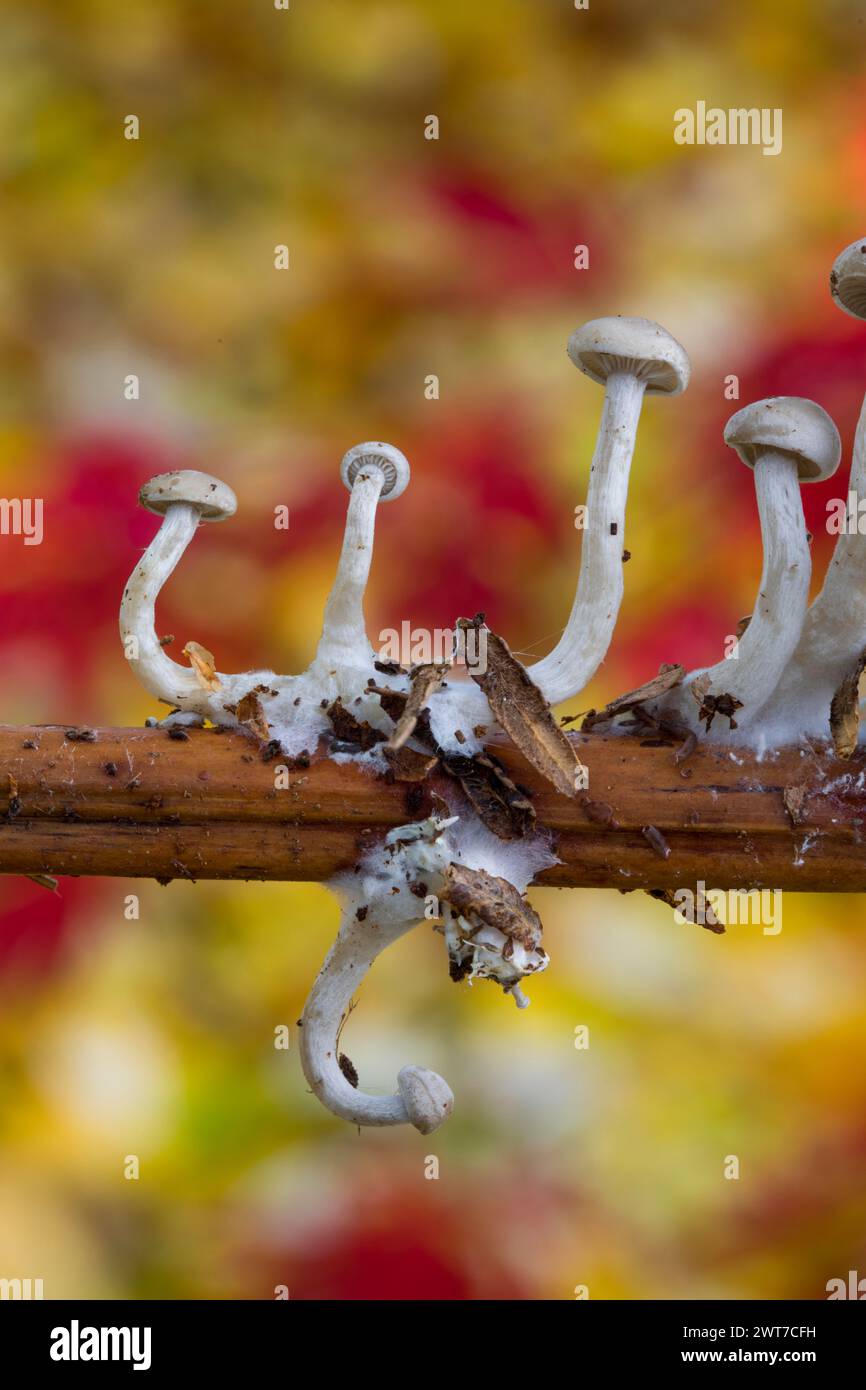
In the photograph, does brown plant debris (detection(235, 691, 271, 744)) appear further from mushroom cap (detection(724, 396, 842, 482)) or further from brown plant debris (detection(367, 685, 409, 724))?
mushroom cap (detection(724, 396, 842, 482))

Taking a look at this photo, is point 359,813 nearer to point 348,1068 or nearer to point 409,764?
point 409,764

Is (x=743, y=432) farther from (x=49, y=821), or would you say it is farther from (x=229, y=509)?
(x=49, y=821)

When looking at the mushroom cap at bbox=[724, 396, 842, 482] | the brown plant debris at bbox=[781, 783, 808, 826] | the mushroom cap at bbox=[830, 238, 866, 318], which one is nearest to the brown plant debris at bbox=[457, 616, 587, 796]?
the brown plant debris at bbox=[781, 783, 808, 826]

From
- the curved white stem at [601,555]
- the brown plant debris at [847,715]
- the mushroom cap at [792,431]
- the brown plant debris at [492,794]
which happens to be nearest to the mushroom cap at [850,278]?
the mushroom cap at [792,431]

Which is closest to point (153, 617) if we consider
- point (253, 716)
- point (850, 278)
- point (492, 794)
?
point (253, 716)

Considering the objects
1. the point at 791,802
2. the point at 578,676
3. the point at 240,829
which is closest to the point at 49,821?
the point at 240,829
